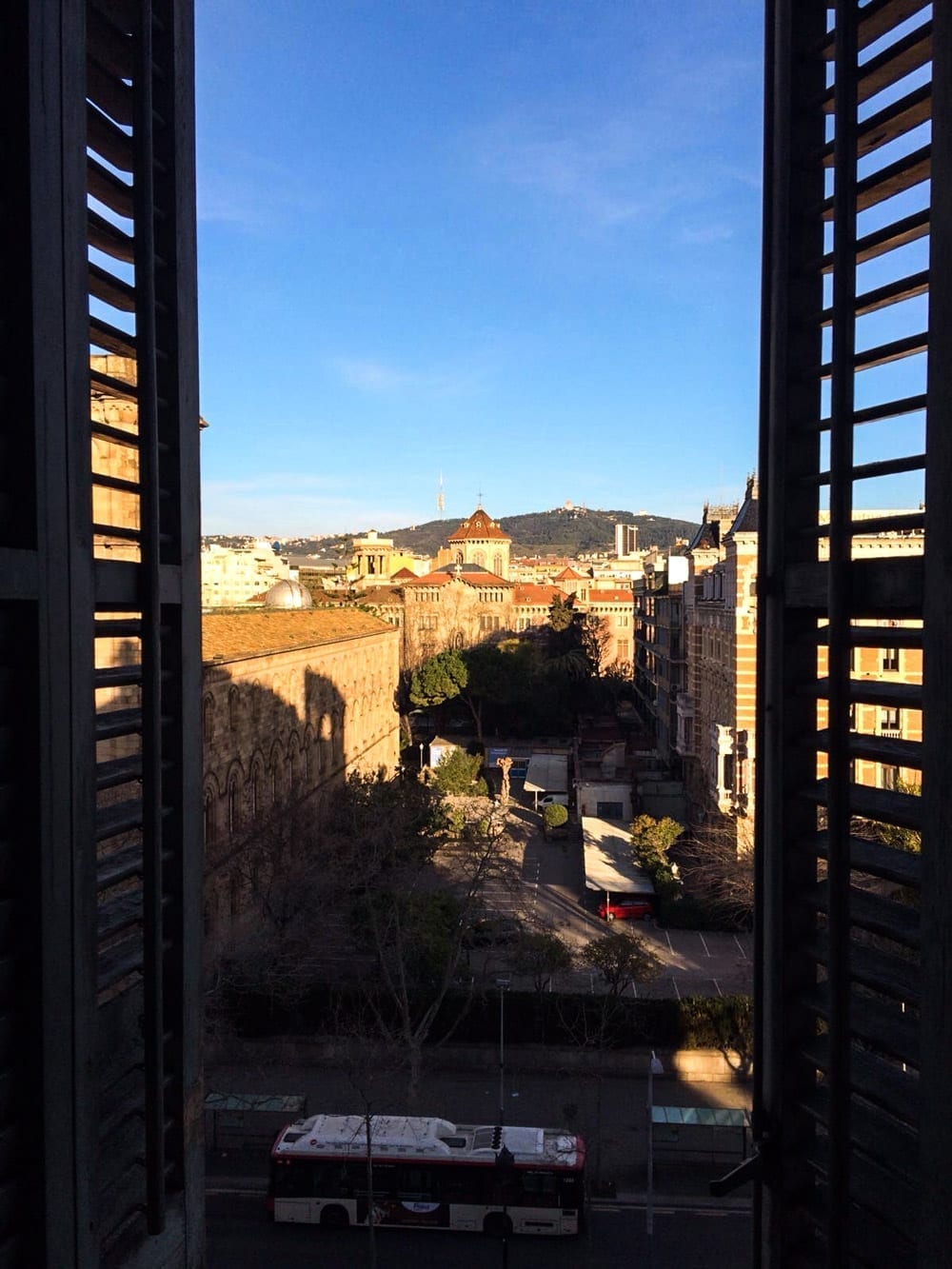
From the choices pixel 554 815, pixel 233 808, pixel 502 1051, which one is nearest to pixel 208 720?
pixel 233 808

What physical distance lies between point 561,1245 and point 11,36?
1507 centimetres

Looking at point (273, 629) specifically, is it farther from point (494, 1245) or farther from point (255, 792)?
point (494, 1245)

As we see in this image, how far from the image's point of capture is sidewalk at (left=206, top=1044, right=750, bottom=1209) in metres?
14.6

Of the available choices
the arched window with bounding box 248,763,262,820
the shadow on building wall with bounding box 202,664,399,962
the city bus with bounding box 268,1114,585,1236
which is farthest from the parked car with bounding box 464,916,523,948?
the arched window with bounding box 248,763,262,820

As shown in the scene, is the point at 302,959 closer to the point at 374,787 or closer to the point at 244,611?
the point at 374,787

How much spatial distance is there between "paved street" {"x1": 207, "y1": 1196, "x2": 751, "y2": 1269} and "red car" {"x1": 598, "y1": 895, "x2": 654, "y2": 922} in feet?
36.2

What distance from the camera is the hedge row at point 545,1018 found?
695 inches

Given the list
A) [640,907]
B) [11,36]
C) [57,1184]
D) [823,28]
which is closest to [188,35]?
[11,36]

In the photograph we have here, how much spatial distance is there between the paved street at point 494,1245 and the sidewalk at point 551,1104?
0.44 metres

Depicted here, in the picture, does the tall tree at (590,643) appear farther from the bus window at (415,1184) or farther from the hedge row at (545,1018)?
the bus window at (415,1184)

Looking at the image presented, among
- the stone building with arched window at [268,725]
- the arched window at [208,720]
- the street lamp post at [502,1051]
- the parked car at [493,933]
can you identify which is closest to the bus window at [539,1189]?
the street lamp post at [502,1051]

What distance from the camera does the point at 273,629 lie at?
2933 cm

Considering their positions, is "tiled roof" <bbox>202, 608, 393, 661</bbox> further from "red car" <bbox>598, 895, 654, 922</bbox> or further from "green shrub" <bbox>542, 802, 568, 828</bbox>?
"red car" <bbox>598, 895, 654, 922</bbox>

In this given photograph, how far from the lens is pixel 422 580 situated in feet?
233
